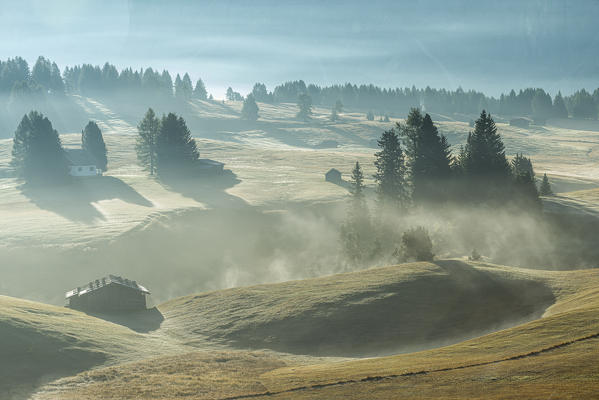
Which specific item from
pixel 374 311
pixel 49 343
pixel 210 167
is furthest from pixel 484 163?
Result: pixel 210 167

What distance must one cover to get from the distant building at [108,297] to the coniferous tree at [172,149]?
77.6 metres

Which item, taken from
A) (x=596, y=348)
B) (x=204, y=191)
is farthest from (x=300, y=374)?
(x=204, y=191)

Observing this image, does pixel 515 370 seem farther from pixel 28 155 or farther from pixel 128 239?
pixel 28 155

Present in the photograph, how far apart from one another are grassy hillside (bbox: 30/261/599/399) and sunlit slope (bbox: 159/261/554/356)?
0.17 metres

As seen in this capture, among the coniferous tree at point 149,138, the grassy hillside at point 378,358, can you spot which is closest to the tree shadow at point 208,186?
the coniferous tree at point 149,138

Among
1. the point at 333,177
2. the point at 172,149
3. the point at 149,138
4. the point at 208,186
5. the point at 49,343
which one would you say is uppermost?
the point at 149,138

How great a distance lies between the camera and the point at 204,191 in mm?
111375

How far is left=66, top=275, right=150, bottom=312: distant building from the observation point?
4919 centimetres

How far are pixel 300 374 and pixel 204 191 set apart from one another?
86.3 meters

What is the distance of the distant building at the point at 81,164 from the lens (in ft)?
403

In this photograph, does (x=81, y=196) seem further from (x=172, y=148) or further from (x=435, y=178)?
(x=435, y=178)

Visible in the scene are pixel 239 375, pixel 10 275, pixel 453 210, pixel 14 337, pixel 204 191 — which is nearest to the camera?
pixel 239 375

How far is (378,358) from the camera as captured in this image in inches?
1227

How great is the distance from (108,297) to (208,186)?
68566 mm
